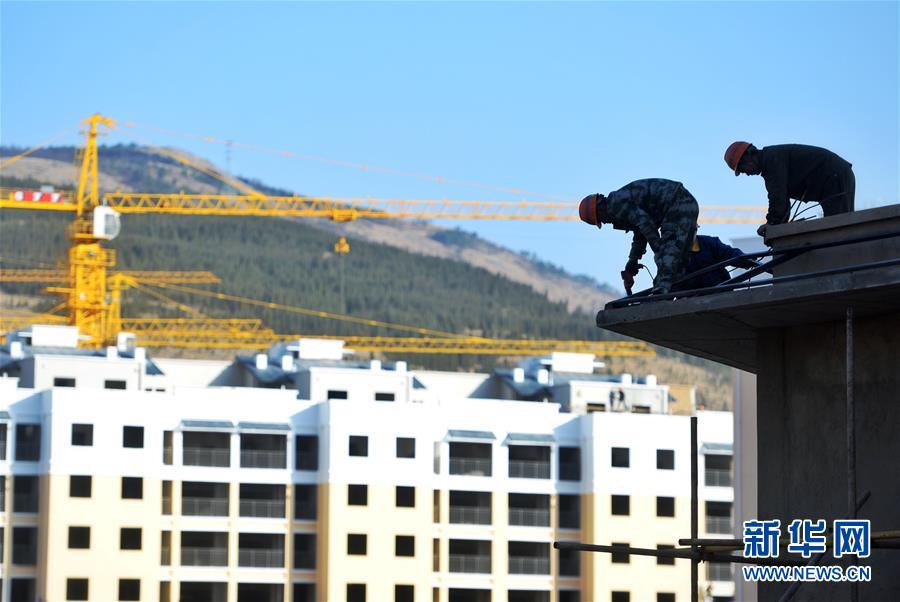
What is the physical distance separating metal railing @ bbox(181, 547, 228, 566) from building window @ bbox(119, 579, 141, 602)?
8.68 ft

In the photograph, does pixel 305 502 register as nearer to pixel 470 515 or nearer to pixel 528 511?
pixel 470 515

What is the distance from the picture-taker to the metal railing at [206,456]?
6881 centimetres

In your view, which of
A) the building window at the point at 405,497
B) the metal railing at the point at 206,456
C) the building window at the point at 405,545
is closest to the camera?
the building window at the point at 405,545

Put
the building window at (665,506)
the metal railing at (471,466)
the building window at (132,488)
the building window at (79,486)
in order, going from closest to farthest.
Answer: the building window at (79,486) < the building window at (132,488) < the metal railing at (471,466) < the building window at (665,506)

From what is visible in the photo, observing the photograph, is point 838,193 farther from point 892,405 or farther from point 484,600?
point 484,600

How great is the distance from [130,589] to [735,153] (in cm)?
5558

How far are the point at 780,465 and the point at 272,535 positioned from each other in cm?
5851

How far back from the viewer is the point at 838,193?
12008 millimetres

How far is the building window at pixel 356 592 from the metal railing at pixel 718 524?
16.6 m

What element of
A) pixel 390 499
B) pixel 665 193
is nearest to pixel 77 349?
pixel 390 499

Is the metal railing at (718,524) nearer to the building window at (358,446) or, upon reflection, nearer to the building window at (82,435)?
the building window at (358,446)

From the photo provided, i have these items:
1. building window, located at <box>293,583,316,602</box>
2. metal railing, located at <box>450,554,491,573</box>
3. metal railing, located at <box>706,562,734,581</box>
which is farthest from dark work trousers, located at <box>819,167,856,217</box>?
metal railing, located at <box>706,562,734,581</box>

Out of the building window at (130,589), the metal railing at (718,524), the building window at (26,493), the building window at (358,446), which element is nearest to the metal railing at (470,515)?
the building window at (358,446)

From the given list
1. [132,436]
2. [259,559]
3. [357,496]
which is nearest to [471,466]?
[357,496]
